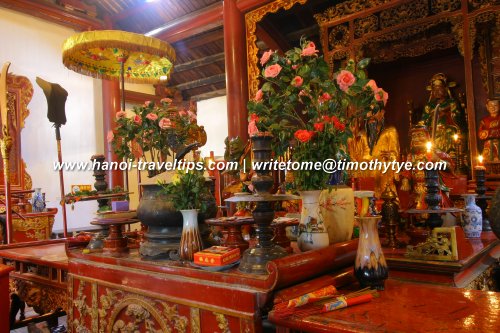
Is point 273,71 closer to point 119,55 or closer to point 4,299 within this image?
A: point 4,299

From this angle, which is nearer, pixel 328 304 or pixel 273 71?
pixel 328 304

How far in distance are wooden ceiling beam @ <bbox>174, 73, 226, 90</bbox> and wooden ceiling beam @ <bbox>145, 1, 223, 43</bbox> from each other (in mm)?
1643

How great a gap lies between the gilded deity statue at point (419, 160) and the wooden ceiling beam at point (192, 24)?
2.94 metres

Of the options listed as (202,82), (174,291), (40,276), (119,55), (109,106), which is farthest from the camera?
(202,82)

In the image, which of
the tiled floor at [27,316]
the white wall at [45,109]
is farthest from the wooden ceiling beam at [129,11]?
the tiled floor at [27,316]

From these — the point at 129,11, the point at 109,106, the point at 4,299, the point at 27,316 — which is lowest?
the point at 27,316

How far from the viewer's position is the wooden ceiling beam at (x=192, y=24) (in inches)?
192

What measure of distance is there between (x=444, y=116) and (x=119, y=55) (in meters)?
4.19

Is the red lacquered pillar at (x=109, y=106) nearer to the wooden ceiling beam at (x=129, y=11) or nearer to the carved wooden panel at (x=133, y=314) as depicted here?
the wooden ceiling beam at (x=129, y=11)

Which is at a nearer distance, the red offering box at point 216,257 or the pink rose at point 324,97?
the red offering box at point 216,257

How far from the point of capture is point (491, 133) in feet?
14.4

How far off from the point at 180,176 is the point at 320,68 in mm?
599

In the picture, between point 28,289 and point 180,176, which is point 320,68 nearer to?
point 180,176

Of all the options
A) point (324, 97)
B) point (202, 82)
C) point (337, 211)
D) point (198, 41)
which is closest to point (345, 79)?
point (324, 97)
